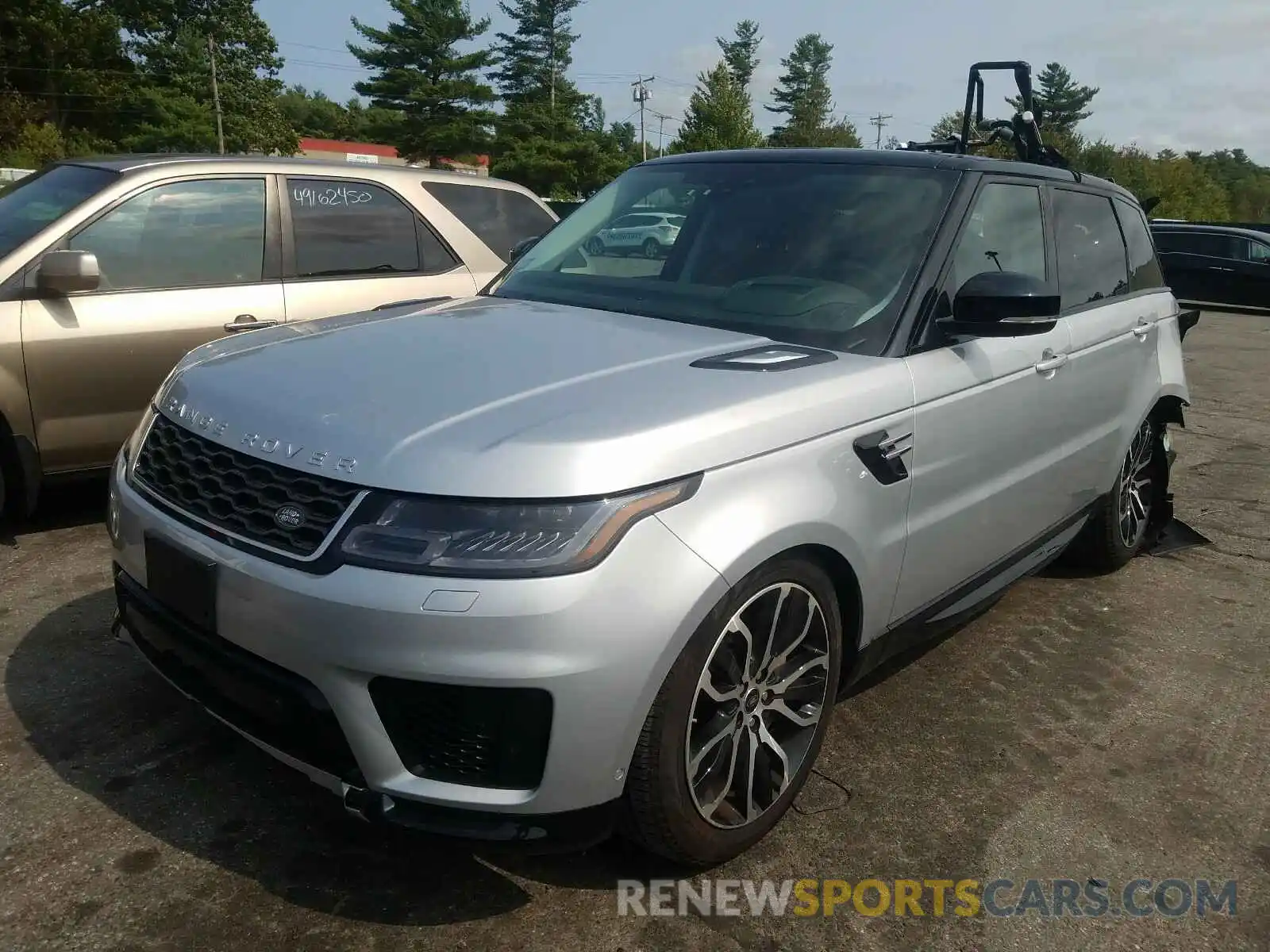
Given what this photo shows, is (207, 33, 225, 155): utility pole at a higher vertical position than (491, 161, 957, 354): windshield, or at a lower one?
higher

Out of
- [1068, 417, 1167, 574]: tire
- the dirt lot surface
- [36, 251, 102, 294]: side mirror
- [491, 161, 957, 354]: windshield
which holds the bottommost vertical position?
the dirt lot surface

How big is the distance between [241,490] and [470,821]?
0.88 meters

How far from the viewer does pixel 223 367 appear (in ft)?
8.87

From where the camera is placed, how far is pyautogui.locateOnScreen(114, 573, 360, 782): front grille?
217cm

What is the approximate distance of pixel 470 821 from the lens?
2135 mm

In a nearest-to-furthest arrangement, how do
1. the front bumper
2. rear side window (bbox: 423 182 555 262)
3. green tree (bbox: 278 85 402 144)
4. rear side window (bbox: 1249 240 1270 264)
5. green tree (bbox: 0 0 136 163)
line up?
the front bumper
rear side window (bbox: 423 182 555 262)
rear side window (bbox: 1249 240 1270 264)
green tree (bbox: 0 0 136 163)
green tree (bbox: 278 85 402 144)

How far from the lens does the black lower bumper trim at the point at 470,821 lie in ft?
6.99

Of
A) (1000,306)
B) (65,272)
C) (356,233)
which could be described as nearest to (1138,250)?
(1000,306)

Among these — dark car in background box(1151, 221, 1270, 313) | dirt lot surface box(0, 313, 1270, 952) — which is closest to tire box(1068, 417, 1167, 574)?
dirt lot surface box(0, 313, 1270, 952)

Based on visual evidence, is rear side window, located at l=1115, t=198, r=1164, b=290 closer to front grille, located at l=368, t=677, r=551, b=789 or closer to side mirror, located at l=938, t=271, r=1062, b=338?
side mirror, located at l=938, t=271, r=1062, b=338

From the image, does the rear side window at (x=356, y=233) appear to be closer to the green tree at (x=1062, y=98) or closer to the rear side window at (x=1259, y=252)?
the rear side window at (x=1259, y=252)

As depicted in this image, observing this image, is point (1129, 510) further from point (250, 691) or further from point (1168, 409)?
point (250, 691)

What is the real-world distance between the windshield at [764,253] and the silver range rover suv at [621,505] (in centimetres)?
1

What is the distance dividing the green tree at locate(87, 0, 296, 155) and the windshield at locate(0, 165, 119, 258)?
56.8m
